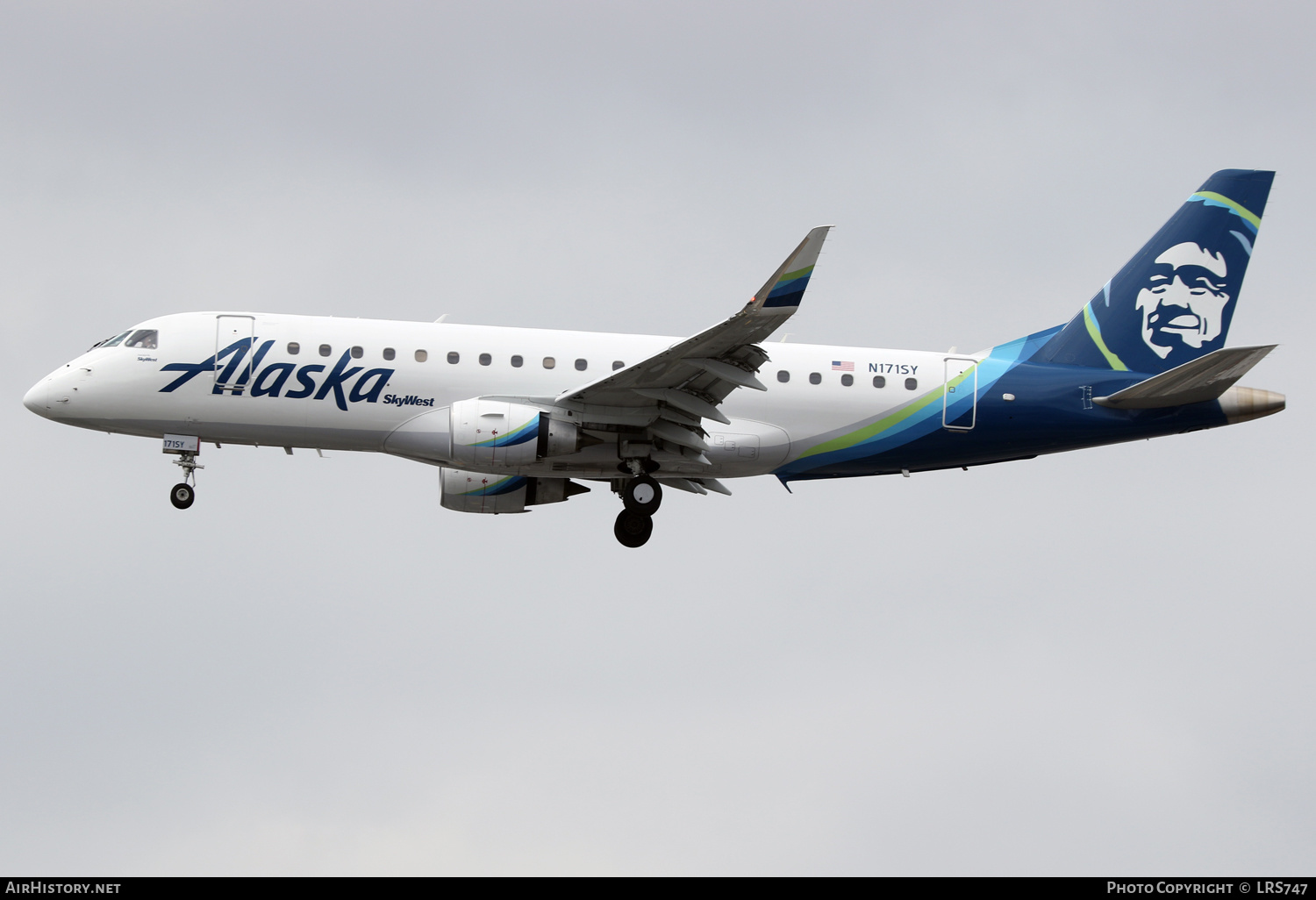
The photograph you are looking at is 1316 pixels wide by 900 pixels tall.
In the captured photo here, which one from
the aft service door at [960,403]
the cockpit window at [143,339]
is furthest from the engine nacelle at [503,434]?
the aft service door at [960,403]

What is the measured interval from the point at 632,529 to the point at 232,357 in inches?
386

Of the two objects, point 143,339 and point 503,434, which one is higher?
point 143,339

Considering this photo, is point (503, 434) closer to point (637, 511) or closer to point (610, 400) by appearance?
point (610, 400)

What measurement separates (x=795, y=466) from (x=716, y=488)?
2798 mm

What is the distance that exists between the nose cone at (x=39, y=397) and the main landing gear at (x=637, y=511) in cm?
1319

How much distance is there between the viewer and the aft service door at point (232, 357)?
31.7 meters

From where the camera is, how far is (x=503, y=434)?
99.8ft

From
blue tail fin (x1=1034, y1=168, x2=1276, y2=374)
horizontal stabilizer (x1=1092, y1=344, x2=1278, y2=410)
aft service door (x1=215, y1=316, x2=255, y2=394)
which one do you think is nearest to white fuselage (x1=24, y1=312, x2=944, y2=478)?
aft service door (x1=215, y1=316, x2=255, y2=394)

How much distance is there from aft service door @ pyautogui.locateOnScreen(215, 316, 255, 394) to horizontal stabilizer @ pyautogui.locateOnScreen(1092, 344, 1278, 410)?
19372 mm

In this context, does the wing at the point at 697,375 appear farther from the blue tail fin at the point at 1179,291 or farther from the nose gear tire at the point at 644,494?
the blue tail fin at the point at 1179,291

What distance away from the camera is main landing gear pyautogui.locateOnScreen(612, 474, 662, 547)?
32562mm

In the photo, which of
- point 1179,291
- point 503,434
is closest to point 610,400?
point 503,434

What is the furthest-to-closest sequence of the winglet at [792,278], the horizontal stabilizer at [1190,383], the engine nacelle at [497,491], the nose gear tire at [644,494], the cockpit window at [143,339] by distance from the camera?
the engine nacelle at [497,491]
the nose gear tire at [644,494]
the cockpit window at [143,339]
the horizontal stabilizer at [1190,383]
the winglet at [792,278]

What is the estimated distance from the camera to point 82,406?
3200 cm
